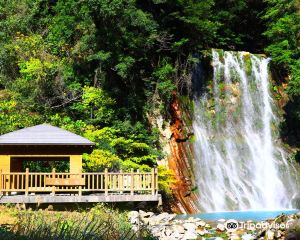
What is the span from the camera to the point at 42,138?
64.5ft

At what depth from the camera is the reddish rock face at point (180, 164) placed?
25516 millimetres

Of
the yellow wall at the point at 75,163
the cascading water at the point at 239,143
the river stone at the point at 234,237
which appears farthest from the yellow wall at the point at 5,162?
the cascading water at the point at 239,143

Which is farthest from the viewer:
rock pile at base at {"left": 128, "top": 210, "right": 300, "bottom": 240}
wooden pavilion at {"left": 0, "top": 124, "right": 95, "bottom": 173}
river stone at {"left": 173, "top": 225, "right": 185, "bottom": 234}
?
wooden pavilion at {"left": 0, "top": 124, "right": 95, "bottom": 173}

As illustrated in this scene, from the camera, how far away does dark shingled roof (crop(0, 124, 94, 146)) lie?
19406mm

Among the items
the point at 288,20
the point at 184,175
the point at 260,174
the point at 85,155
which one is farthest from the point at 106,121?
the point at 288,20

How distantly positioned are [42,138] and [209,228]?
23.9 ft

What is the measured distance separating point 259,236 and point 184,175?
11.9 meters

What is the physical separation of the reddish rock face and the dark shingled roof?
758cm

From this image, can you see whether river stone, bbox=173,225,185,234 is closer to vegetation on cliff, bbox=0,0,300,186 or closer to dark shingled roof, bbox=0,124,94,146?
dark shingled roof, bbox=0,124,94,146

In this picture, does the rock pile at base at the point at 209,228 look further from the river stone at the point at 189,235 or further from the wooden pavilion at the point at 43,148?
the wooden pavilion at the point at 43,148

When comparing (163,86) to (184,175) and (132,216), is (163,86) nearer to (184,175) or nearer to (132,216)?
(184,175)

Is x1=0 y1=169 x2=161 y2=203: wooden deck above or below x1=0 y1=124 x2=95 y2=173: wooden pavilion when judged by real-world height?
below

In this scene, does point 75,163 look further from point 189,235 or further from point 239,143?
point 239,143

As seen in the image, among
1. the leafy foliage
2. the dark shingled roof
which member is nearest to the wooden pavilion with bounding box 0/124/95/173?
the dark shingled roof
